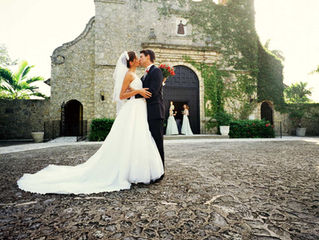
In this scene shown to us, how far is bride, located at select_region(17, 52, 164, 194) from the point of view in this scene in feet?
7.41

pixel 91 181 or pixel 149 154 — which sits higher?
pixel 149 154

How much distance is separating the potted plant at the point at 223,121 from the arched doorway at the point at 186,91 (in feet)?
4.80

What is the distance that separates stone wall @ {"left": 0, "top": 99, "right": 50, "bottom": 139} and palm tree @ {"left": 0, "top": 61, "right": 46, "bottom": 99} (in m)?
1.95

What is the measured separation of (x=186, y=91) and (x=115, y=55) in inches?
225

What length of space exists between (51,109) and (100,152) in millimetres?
11805

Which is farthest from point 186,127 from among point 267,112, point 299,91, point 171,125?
point 299,91

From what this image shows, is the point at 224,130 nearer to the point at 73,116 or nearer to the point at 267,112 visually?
the point at 267,112

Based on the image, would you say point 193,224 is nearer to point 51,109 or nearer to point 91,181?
point 91,181

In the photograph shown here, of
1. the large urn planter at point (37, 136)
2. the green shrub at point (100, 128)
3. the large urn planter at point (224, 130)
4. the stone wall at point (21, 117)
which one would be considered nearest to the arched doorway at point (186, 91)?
the large urn planter at point (224, 130)

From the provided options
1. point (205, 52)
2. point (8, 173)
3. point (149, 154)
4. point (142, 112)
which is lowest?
point (8, 173)

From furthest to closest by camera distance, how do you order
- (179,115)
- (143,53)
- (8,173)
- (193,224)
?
(179,115) < (8,173) < (143,53) < (193,224)

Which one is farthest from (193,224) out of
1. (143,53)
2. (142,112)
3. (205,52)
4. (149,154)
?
(205,52)

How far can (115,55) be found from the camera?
12.0 meters

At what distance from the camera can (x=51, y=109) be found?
1207 cm
